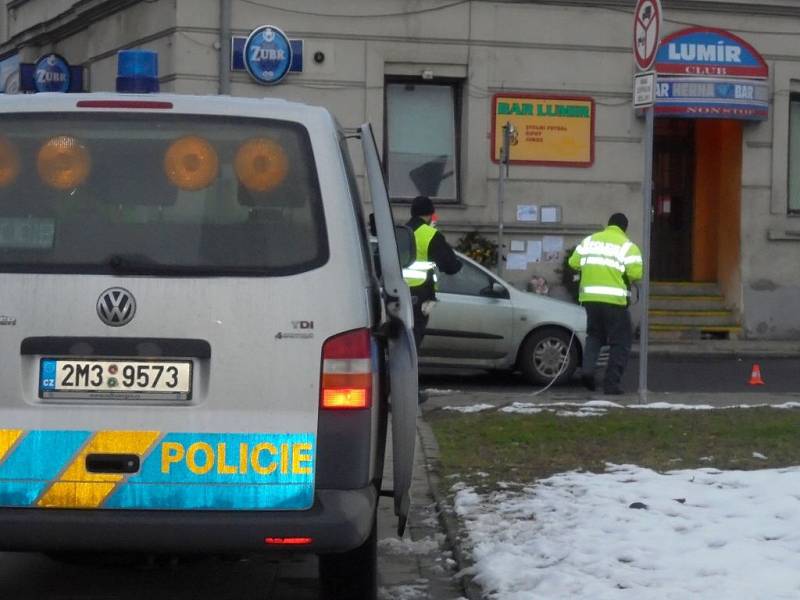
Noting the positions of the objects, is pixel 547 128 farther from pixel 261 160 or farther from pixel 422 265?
pixel 261 160

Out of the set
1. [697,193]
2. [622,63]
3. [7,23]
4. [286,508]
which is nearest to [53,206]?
[286,508]

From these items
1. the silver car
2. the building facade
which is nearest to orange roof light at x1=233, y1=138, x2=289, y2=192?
the silver car

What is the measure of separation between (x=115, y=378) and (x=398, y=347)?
111cm

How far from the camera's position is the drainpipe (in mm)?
21094

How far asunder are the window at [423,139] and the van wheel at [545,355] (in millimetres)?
6917

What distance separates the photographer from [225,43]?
69.6 ft

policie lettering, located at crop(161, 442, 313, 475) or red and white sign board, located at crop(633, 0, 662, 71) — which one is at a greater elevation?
red and white sign board, located at crop(633, 0, 662, 71)

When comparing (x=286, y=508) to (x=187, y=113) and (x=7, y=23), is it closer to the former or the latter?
(x=187, y=113)

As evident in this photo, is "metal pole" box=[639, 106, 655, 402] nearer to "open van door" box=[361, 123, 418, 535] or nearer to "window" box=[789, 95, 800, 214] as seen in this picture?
"open van door" box=[361, 123, 418, 535]

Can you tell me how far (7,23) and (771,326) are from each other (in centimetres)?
1587

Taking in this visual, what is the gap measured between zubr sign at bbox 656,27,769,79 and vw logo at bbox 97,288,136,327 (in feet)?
59.0

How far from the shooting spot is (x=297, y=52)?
2147 cm

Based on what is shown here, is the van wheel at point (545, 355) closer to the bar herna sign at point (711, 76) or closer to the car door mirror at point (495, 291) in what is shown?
the car door mirror at point (495, 291)

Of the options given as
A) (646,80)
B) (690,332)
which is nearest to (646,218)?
(646,80)
